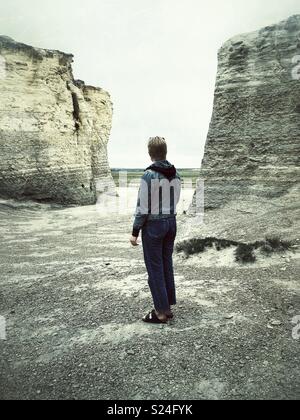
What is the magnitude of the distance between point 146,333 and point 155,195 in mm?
1615

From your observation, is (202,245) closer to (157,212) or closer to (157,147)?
(157,212)

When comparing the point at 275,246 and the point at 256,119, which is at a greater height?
the point at 256,119

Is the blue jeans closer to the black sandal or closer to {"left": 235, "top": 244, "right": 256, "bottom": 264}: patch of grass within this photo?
the black sandal

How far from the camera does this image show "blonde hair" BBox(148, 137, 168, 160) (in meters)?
3.89

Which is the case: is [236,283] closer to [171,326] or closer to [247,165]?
[171,326]


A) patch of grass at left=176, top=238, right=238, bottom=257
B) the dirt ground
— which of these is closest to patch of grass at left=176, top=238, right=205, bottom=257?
patch of grass at left=176, top=238, right=238, bottom=257

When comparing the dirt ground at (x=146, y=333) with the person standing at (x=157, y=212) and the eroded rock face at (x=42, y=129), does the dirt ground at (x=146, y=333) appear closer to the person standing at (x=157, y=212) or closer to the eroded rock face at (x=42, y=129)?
the person standing at (x=157, y=212)

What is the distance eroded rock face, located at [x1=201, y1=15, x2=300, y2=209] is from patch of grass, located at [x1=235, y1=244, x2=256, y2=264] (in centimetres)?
257

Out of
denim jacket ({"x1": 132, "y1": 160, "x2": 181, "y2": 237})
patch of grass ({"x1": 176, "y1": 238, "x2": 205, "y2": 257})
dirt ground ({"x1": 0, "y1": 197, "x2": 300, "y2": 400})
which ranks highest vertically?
denim jacket ({"x1": 132, "y1": 160, "x2": 181, "y2": 237})

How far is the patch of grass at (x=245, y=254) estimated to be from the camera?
21.8ft

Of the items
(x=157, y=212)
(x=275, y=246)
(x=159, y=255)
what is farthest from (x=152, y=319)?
(x=275, y=246)

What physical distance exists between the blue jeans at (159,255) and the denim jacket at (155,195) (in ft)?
0.30

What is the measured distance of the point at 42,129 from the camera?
62.7 feet

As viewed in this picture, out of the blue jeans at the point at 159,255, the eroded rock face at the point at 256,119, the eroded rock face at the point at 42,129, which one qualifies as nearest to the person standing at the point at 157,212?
the blue jeans at the point at 159,255
